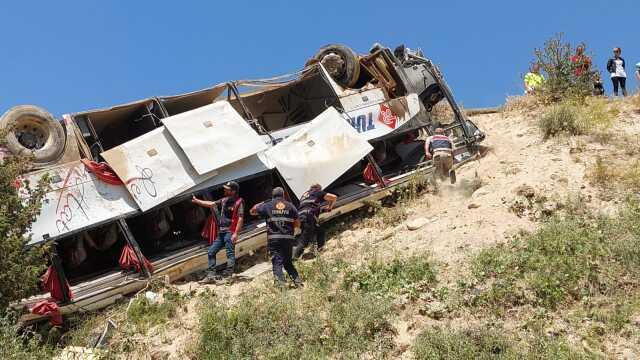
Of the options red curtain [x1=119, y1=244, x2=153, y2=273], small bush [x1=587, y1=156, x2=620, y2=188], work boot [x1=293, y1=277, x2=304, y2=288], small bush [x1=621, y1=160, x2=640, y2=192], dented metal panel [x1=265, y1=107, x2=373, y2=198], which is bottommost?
small bush [x1=621, y1=160, x2=640, y2=192]

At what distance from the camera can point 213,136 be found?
10820 mm

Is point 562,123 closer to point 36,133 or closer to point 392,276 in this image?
point 392,276

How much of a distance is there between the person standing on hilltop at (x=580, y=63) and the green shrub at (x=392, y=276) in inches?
332

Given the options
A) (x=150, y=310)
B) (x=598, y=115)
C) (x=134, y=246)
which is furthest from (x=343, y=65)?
(x=150, y=310)

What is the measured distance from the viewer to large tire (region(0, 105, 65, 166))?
950 cm

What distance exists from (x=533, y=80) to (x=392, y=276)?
9660 millimetres

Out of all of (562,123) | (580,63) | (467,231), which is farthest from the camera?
(580,63)

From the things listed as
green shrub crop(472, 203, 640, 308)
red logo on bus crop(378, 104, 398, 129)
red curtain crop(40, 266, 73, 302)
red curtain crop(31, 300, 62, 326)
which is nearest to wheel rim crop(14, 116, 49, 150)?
red curtain crop(40, 266, 73, 302)

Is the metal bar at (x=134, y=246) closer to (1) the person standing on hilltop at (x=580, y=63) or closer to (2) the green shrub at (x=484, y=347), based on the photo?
(2) the green shrub at (x=484, y=347)

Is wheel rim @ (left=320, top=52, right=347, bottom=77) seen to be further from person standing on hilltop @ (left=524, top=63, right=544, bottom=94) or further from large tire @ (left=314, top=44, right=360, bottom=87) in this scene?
person standing on hilltop @ (left=524, top=63, right=544, bottom=94)

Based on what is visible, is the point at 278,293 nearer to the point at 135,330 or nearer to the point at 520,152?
the point at 135,330

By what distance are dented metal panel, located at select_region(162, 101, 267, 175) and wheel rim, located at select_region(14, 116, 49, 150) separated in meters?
1.81

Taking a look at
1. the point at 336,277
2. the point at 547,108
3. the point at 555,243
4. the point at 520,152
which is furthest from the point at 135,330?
the point at 547,108

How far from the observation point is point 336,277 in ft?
28.9
